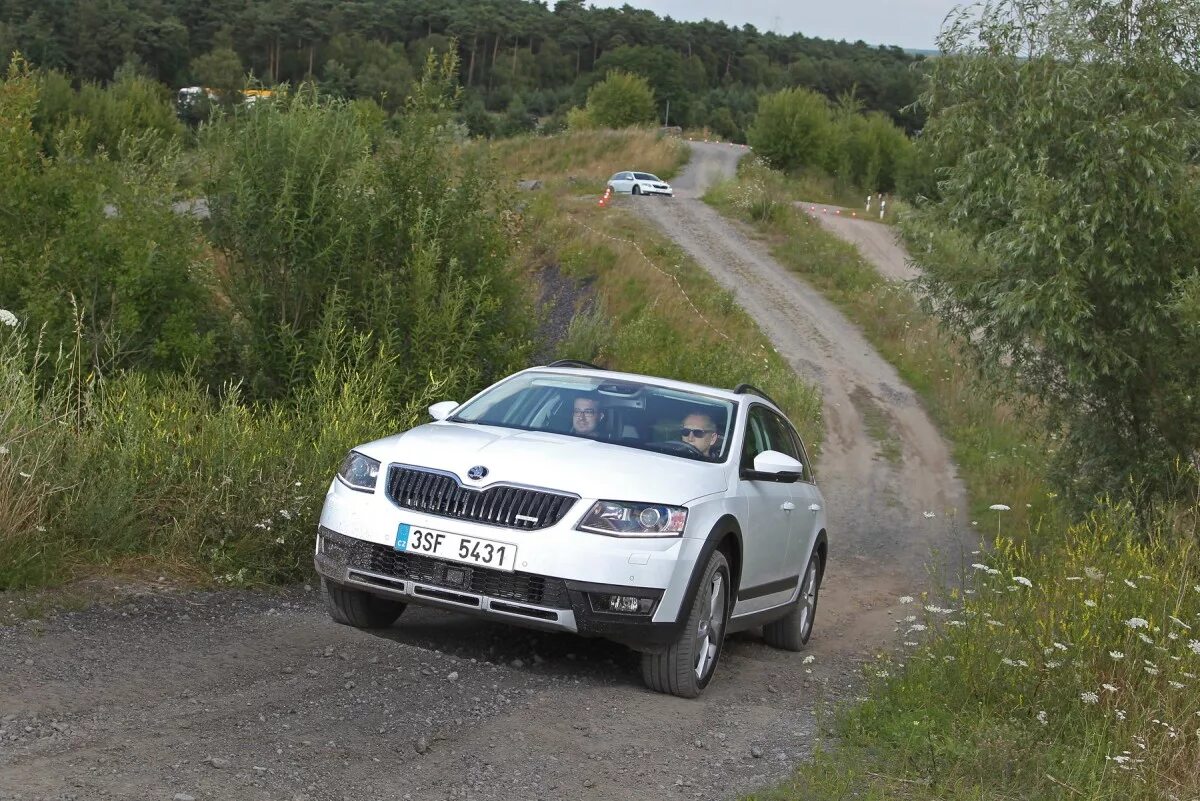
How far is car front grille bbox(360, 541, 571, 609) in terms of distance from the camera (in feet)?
23.4

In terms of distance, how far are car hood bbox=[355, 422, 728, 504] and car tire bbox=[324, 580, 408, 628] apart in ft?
2.71

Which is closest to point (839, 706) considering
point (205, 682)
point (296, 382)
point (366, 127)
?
point (205, 682)

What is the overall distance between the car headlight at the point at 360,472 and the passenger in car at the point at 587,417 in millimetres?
1284

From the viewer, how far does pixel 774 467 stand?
8.36 meters

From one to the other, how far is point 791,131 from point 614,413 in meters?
59.5

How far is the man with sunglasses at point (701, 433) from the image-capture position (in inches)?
334

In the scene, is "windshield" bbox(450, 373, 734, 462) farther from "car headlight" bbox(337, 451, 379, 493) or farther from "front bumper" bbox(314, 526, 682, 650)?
"front bumper" bbox(314, 526, 682, 650)

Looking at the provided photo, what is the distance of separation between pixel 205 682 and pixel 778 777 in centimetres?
264

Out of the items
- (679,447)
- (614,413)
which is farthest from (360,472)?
(679,447)

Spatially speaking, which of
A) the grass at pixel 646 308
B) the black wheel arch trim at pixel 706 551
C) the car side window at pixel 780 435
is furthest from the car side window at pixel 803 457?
the grass at pixel 646 308

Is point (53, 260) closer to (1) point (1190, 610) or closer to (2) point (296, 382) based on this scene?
(2) point (296, 382)

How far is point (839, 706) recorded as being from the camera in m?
7.51

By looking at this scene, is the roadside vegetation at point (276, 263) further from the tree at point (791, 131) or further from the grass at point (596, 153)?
the tree at point (791, 131)

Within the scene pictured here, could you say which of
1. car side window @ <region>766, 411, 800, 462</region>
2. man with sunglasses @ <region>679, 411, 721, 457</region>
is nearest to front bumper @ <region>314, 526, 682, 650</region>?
man with sunglasses @ <region>679, 411, 721, 457</region>
